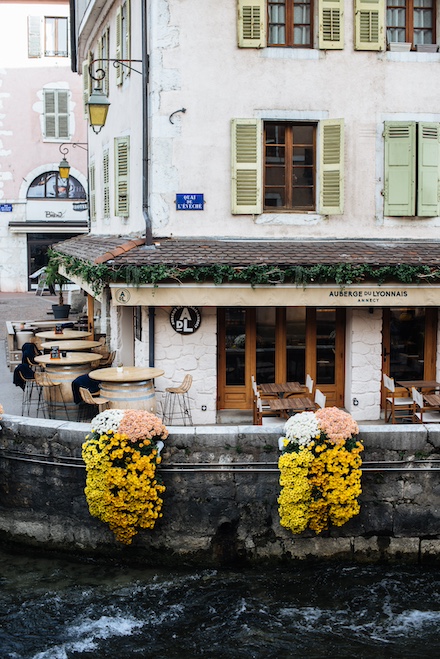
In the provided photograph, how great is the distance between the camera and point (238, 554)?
36.4 ft

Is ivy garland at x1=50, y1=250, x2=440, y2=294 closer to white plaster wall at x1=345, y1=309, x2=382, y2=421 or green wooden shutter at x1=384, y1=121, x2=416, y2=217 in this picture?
white plaster wall at x1=345, y1=309, x2=382, y2=421

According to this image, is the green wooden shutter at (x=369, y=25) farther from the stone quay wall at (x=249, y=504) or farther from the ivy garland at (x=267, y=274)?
the stone quay wall at (x=249, y=504)

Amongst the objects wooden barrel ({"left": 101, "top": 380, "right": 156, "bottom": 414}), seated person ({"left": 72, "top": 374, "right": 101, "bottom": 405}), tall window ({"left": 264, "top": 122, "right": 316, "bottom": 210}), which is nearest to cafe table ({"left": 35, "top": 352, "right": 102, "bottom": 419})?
seated person ({"left": 72, "top": 374, "right": 101, "bottom": 405})

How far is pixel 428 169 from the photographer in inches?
557

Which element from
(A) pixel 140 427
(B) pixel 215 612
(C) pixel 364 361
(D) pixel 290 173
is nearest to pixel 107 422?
(A) pixel 140 427

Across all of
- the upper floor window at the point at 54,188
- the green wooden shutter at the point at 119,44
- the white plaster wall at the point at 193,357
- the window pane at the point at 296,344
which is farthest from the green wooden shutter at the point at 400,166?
the upper floor window at the point at 54,188

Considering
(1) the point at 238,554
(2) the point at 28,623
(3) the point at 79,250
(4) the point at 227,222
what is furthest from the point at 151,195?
(2) the point at 28,623

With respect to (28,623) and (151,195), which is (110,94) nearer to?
(151,195)

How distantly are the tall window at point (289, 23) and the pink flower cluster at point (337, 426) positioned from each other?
6.41m

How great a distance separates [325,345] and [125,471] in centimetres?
490

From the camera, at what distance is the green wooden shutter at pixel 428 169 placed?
14.1m

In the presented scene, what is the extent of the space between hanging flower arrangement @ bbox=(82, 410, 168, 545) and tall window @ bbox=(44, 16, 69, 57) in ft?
92.2

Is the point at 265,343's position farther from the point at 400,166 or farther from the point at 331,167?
the point at 400,166

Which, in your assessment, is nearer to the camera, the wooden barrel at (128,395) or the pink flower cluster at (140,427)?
the pink flower cluster at (140,427)
